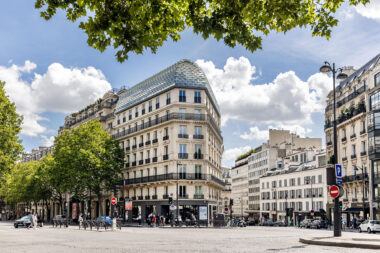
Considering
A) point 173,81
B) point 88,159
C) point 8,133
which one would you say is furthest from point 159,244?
point 88,159

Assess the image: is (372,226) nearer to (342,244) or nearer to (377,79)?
(377,79)

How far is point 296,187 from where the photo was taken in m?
87.6

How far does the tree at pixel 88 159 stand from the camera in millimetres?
60344

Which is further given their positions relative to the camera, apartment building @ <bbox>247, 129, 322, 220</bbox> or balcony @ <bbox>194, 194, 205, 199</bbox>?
apartment building @ <bbox>247, 129, 322, 220</bbox>

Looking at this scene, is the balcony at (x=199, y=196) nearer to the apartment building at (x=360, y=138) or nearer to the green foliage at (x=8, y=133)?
the apartment building at (x=360, y=138)

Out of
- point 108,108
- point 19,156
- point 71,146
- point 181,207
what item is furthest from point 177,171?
point 108,108

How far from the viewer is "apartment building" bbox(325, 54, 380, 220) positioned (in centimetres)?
5397

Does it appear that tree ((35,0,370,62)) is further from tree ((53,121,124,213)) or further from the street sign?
tree ((53,121,124,213))

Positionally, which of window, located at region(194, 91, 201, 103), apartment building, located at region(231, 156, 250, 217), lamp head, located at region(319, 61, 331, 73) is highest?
window, located at region(194, 91, 201, 103)

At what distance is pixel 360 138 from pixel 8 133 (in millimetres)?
42089

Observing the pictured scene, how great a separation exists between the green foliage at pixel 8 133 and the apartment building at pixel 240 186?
84418 mm

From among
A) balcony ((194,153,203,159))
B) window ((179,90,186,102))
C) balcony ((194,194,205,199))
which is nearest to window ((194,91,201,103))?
window ((179,90,186,102))

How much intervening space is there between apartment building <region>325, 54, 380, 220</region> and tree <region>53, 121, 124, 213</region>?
1238 inches

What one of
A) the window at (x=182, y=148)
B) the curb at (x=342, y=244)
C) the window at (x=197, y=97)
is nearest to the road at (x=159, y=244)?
the curb at (x=342, y=244)
